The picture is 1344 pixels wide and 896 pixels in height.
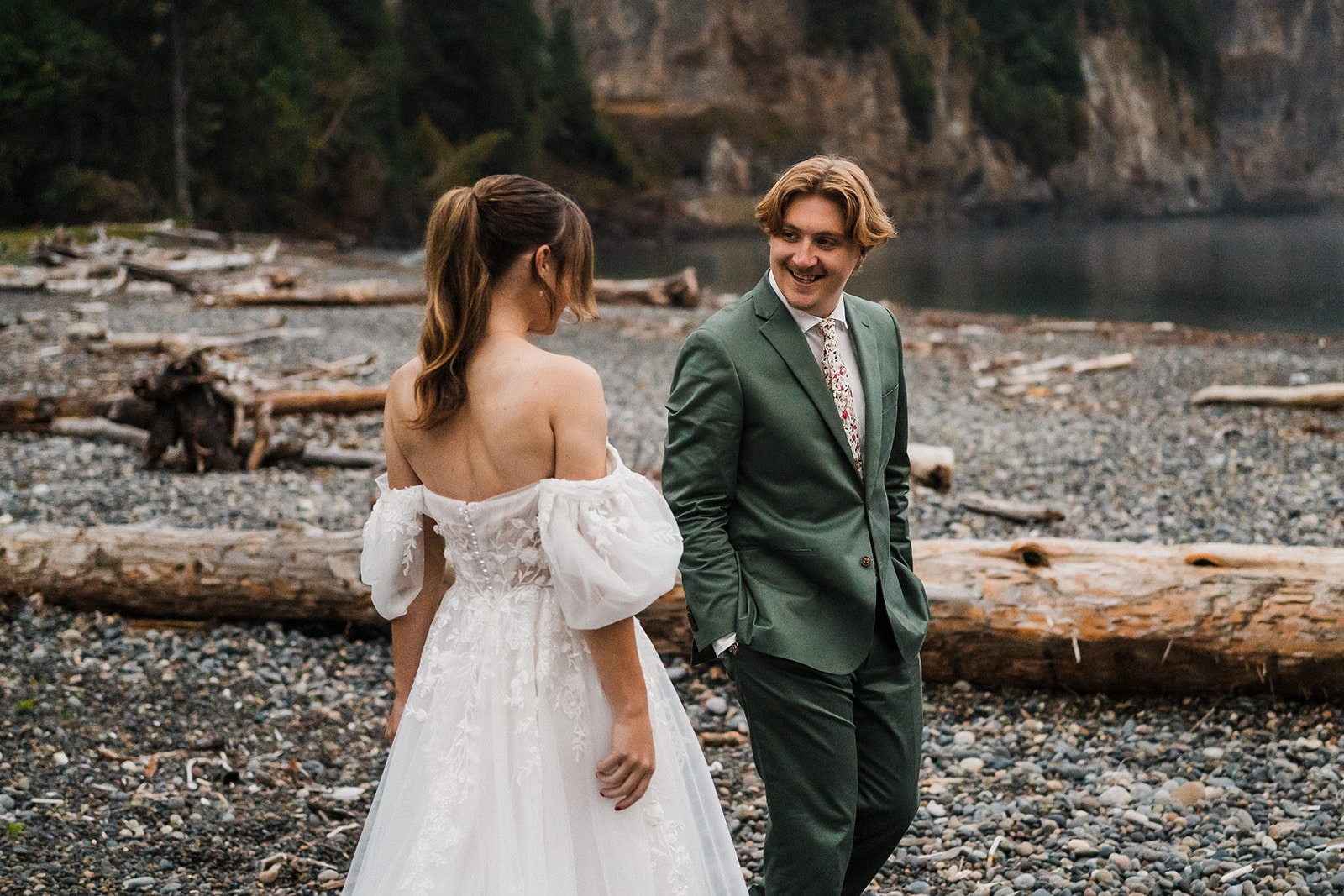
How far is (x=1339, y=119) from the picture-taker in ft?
348

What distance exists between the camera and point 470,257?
2.48 metres

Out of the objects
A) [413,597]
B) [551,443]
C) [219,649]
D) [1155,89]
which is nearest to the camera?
[551,443]

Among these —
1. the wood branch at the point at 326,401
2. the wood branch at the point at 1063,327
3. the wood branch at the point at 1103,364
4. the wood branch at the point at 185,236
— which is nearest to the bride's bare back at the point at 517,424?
the wood branch at the point at 326,401

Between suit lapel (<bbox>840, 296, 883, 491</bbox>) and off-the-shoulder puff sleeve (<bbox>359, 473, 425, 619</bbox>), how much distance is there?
3.61ft

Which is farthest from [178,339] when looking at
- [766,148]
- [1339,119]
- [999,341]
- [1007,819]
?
[1339,119]

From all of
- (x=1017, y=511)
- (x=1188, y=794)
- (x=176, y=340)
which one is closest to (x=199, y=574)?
(x=1188, y=794)

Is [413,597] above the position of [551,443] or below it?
below

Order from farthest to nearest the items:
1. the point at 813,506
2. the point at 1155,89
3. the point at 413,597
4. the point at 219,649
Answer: the point at 1155,89, the point at 219,649, the point at 813,506, the point at 413,597

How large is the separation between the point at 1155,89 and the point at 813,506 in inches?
4250

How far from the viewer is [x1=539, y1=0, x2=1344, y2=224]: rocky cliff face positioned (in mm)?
72375

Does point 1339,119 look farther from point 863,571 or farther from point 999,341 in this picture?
point 863,571

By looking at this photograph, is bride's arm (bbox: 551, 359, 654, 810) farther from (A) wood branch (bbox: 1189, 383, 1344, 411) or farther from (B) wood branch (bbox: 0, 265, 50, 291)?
(B) wood branch (bbox: 0, 265, 50, 291)

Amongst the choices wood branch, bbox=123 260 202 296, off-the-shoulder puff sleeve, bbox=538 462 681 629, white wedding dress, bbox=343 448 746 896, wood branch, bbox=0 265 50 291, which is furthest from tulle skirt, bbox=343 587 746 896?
wood branch, bbox=123 260 202 296

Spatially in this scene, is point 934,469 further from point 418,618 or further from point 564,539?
point 564,539
